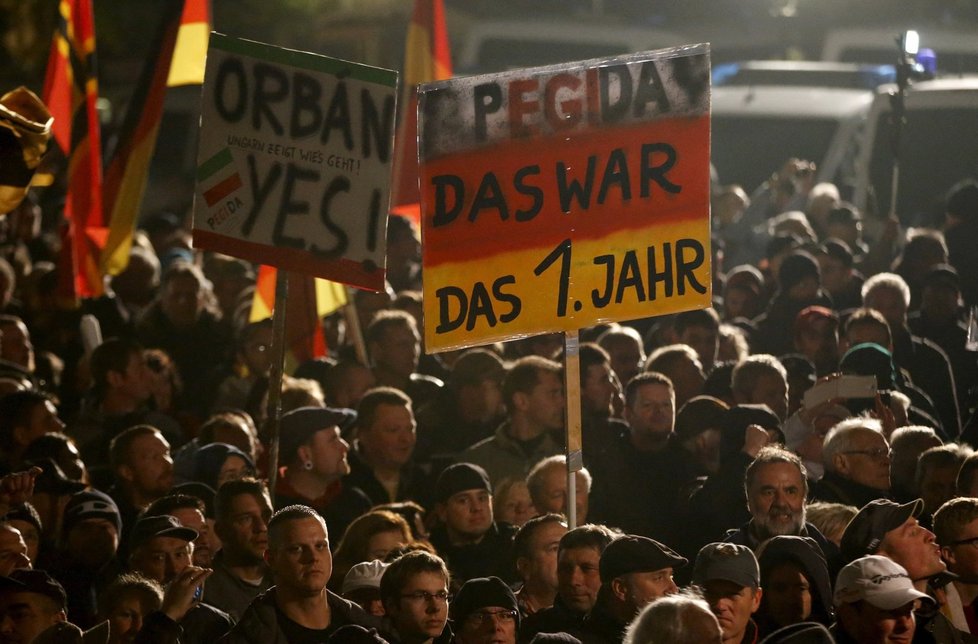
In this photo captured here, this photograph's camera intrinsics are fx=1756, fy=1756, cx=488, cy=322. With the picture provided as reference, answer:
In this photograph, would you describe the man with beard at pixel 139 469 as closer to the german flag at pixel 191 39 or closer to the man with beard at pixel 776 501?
the man with beard at pixel 776 501

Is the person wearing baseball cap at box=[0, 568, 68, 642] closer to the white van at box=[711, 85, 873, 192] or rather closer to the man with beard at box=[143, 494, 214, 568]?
the man with beard at box=[143, 494, 214, 568]

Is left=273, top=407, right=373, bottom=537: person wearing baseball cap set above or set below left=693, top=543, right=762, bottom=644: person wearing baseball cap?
above

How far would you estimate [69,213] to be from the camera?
11250mm

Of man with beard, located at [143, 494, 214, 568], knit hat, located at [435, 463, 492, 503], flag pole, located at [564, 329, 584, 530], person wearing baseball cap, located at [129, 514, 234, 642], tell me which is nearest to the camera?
person wearing baseball cap, located at [129, 514, 234, 642]

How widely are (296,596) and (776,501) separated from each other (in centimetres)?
196

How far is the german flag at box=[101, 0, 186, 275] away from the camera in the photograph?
1064 cm

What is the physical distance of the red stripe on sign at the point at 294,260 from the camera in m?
7.25

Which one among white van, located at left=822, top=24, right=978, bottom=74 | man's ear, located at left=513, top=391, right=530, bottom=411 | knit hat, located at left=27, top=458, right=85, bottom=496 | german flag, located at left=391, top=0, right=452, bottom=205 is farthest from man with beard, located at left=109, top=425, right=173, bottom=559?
white van, located at left=822, top=24, right=978, bottom=74

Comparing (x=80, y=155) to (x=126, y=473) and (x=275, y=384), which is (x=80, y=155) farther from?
(x=275, y=384)

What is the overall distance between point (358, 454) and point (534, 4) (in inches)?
696

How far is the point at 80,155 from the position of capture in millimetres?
11195

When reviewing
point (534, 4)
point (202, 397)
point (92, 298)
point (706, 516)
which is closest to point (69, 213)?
point (92, 298)

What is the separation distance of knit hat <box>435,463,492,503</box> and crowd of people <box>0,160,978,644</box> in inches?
0.5

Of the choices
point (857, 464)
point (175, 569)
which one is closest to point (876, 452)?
point (857, 464)
